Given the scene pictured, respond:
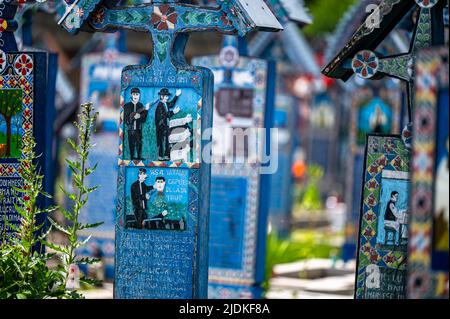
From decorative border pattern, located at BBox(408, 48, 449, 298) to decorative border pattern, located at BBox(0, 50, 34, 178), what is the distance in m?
3.54

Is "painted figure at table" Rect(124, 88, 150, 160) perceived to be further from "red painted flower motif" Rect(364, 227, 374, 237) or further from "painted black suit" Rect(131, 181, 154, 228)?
"red painted flower motif" Rect(364, 227, 374, 237)

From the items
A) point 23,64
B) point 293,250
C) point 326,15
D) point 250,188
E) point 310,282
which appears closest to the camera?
point 23,64

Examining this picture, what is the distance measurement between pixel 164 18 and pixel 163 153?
1.02 meters

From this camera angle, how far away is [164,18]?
928cm

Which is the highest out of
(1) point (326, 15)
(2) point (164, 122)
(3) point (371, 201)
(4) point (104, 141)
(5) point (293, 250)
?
(1) point (326, 15)

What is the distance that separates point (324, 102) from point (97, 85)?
12152mm

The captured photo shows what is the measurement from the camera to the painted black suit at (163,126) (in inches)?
361

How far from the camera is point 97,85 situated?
14883 mm

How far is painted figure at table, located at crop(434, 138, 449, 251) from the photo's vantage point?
716 cm

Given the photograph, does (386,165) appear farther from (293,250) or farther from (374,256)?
(293,250)

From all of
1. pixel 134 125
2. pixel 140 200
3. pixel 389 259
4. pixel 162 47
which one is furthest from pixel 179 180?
pixel 389 259

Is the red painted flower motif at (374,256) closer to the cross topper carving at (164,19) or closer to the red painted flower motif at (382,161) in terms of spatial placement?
the red painted flower motif at (382,161)

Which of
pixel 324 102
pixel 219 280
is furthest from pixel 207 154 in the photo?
pixel 324 102
